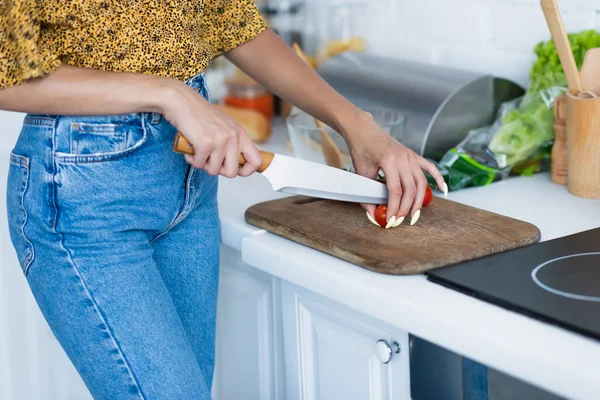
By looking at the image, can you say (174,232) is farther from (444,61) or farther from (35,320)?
(444,61)

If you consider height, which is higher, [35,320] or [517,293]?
[517,293]

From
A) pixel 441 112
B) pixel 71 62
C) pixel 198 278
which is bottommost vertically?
pixel 198 278

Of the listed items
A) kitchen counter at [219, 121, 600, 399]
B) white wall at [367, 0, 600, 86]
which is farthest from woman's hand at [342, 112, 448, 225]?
white wall at [367, 0, 600, 86]

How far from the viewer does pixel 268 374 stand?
4.35 ft

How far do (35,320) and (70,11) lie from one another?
88 centimetres

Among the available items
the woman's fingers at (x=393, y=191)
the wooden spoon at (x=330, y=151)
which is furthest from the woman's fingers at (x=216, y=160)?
the wooden spoon at (x=330, y=151)

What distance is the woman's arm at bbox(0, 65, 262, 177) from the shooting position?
88cm

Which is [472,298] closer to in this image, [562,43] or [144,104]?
[144,104]

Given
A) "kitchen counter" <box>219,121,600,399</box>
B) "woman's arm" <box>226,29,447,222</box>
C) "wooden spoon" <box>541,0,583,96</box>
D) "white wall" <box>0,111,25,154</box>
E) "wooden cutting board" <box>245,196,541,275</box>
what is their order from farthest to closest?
"white wall" <box>0,111,25,154</box>
"wooden spoon" <box>541,0,583,96</box>
"woman's arm" <box>226,29,447,222</box>
"wooden cutting board" <box>245,196,541,275</box>
"kitchen counter" <box>219,121,600,399</box>

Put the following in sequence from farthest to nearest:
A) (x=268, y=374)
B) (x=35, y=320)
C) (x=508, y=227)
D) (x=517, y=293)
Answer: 1. (x=35, y=320)
2. (x=268, y=374)
3. (x=508, y=227)
4. (x=517, y=293)

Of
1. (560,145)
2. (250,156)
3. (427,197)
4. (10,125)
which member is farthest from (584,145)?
(10,125)

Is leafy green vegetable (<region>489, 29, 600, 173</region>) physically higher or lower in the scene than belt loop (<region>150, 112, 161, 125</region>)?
lower

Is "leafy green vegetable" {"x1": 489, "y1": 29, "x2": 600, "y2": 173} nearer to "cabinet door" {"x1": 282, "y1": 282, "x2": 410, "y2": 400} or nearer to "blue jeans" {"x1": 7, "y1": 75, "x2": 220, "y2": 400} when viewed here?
"cabinet door" {"x1": 282, "y1": 282, "x2": 410, "y2": 400}

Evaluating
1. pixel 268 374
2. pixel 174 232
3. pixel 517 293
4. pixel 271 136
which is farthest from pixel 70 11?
pixel 271 136
